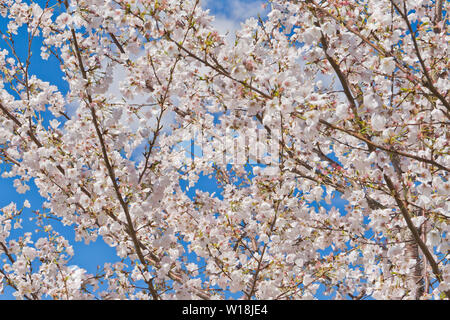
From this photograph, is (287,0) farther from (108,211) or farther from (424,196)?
(108,211)

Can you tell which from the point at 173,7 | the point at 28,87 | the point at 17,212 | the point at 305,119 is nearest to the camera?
the point at 305,119

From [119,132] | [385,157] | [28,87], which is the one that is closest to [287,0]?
[385,157]

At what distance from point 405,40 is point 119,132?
427cm

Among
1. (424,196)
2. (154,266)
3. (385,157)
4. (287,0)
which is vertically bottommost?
(154,266)

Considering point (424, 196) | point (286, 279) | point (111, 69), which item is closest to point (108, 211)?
point (111, 69)

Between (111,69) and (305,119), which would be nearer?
(305,119)

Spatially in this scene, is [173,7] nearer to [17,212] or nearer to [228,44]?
[228,44]

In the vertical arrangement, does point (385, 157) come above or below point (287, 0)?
below

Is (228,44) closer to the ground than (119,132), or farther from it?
farther from it

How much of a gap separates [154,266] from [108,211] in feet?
3.11

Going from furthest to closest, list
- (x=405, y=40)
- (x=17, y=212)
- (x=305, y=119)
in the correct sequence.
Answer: (x=17, y=212)
(x=405, y=40)
(x=305, y=119)

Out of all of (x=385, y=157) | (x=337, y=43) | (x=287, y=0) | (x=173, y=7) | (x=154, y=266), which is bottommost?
(x=154, y=266)

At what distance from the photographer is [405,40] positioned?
18.9 feet

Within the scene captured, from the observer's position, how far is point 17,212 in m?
6.25
